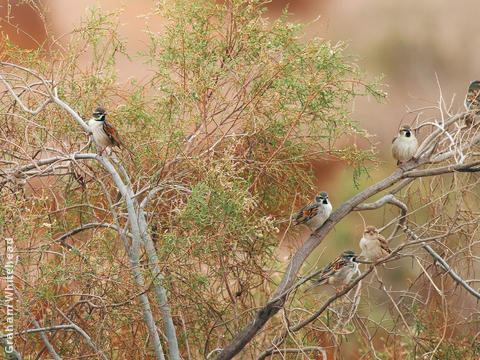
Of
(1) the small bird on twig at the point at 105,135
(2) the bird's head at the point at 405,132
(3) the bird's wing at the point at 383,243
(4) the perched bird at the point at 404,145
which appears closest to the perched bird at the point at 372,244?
(3) the bird's wing at the point at 383,243

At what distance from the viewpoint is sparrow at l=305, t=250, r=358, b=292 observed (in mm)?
4000

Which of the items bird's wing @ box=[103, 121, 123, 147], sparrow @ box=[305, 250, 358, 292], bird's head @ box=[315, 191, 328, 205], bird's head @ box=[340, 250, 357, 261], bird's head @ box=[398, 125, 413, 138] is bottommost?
sparrow @ box=[305, 250, 358, 292]

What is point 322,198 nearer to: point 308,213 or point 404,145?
point 308,213

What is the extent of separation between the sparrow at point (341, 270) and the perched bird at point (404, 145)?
0.66 meters

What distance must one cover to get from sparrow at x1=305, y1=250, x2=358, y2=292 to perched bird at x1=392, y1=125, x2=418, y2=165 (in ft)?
2.17

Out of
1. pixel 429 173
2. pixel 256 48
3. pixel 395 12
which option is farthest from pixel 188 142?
pixel 395 12

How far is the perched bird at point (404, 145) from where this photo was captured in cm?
428

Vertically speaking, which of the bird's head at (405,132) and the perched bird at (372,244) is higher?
the bird's head at (405,132)

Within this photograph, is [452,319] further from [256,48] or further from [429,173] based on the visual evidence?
[256,48]

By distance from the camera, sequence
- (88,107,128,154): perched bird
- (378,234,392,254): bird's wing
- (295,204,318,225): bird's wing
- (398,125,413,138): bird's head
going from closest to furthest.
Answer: (88,107,128,154): perched bird, (378,234,392,254): bird's wing, (295,204,318,225): bird's wing, (398,125,413,138): bird's head

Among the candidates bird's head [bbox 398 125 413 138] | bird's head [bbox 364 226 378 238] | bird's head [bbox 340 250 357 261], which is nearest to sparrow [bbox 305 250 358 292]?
bird's head [bbox 340 250 357 261]

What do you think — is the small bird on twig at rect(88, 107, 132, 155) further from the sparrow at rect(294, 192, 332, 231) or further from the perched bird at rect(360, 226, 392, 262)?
the perched bird at rect(360, 226, 392, 262)

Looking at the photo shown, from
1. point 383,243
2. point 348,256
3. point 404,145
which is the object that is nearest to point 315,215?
point 348,256

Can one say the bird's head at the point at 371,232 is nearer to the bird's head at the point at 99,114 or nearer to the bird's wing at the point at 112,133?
the bird's wing at the point at 112,133
